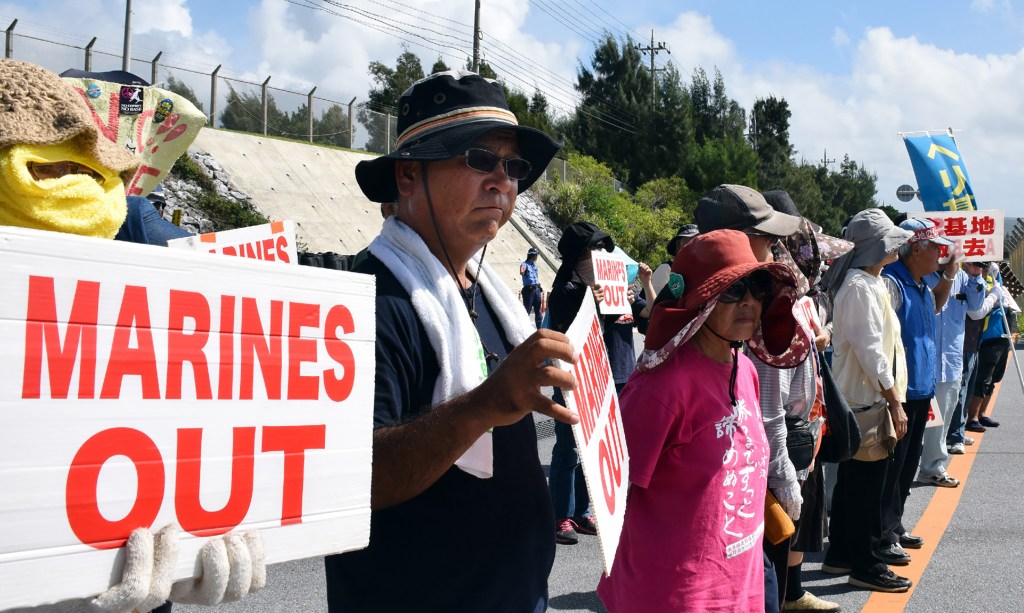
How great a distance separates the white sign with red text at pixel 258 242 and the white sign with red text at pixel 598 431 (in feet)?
8.01

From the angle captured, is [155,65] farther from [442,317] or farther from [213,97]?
[442,317]

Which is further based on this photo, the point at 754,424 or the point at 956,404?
the point at 956,404

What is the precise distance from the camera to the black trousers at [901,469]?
18.4 ft

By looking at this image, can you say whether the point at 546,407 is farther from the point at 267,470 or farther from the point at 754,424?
the point at 754,424

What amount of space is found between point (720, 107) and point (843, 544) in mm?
70489

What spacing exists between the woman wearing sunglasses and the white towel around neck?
0.97m

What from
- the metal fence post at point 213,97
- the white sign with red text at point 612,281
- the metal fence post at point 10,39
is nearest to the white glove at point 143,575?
the white sign with red text at point 612,281

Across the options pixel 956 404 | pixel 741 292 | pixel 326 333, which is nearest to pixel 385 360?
pixel 326 333

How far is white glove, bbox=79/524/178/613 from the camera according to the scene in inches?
53.6

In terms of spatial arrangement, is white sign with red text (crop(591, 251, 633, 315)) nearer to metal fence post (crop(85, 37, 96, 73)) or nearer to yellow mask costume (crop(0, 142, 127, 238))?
yellow mask costume (crop(0, 142, 127, 238))

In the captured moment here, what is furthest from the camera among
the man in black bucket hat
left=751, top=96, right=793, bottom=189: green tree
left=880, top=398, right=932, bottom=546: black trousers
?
left=751, top=96, right=793, bottom=189: green tree

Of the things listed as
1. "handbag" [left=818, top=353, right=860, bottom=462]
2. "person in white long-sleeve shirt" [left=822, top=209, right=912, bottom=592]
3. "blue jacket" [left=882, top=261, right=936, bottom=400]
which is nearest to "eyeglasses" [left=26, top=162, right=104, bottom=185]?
"handbag" [left=818, top=353, right=860, bottom=462]

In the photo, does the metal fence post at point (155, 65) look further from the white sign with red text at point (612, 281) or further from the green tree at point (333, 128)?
the white sign with red text at point (612, 281)

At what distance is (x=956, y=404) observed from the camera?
8812 mm
